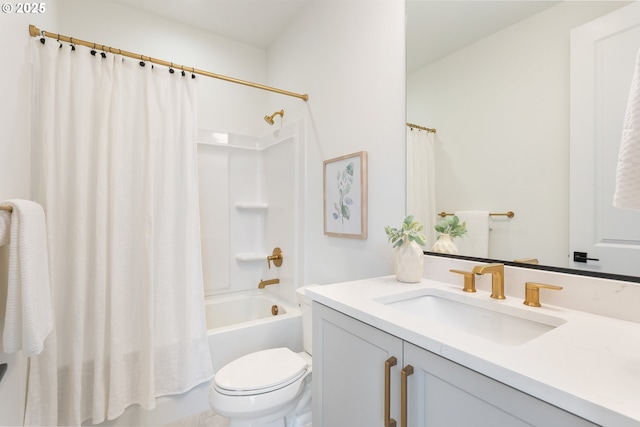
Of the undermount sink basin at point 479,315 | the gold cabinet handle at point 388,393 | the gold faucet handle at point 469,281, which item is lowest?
the gold cabinet handle at point 388,393

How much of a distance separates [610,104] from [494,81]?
14.6 inches

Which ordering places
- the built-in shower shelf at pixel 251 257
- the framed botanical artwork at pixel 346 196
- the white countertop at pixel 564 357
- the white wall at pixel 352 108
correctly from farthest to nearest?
the built-in shower shelf at pixel 251 257 → the framed botanical artwork at pixel 346 196 → the white wall at pixel 352 108 → the white countertop at pixel 564 357

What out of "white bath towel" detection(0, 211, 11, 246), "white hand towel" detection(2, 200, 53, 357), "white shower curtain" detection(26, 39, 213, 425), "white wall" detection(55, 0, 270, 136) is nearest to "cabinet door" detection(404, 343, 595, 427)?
"white hand towel" detection(2, 200, 53, 357)

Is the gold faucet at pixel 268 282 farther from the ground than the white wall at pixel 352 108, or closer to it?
closer to it

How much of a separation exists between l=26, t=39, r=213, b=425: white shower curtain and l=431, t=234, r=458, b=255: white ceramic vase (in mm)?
1351

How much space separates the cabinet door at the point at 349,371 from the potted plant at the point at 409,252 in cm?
40

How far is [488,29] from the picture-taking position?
3.67 ft

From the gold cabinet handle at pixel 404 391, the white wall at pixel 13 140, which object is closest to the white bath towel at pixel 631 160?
the gold cabinet handle at pixel 404 391

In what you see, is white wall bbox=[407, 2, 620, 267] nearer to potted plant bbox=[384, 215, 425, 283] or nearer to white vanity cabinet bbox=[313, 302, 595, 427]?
potted plant bbox=[384, 215, 425, 283]

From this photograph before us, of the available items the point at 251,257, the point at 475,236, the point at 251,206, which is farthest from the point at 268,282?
the point at 475,236

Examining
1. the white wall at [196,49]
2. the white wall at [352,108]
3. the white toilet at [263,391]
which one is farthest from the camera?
the white wall at [196,49]

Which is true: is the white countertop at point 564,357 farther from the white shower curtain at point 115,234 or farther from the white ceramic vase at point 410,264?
the white shower curtain at point 115,234

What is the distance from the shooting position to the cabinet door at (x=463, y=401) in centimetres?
50

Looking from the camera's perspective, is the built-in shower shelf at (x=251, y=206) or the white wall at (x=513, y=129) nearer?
the white wall at (x=513, y=129)
